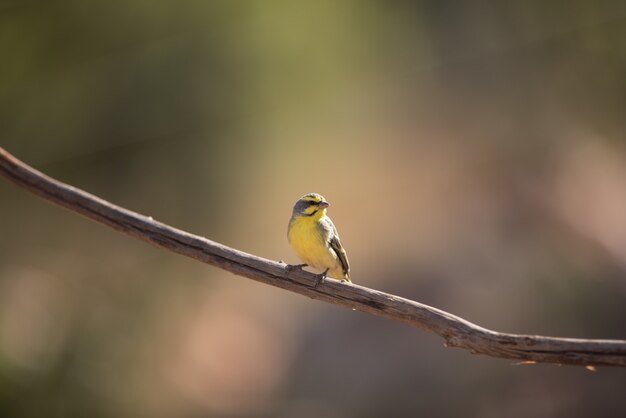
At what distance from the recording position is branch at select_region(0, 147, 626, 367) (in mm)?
3924

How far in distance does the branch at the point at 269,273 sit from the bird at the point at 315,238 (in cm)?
54

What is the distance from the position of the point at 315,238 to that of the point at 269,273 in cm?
88

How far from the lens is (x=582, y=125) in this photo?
12938mm

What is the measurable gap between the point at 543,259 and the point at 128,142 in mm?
7234

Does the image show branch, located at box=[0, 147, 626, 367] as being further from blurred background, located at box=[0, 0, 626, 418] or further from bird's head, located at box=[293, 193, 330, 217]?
blurred background, located at box=[0, 0, 626, 418]

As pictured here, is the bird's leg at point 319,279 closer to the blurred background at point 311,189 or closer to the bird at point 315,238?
the bird at point 315,238

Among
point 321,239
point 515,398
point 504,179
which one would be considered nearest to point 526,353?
point 321,239

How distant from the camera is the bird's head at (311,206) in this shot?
17.4ft

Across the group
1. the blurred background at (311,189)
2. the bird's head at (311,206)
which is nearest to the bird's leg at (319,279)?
the bird's head at (311,206)

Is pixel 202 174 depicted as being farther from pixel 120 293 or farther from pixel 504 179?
pixel 504 179

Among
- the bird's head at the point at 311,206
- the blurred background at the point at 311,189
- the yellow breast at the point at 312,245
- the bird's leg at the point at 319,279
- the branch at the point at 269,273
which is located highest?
the blurred background at the point at 311,189

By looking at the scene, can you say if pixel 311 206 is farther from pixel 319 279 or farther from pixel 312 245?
pixel 319 279

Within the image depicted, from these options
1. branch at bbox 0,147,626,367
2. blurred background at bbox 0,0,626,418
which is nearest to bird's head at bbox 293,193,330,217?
branch at bbox 0,147,626,367

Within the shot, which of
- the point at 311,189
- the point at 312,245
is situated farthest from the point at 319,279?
the point at 311,189
